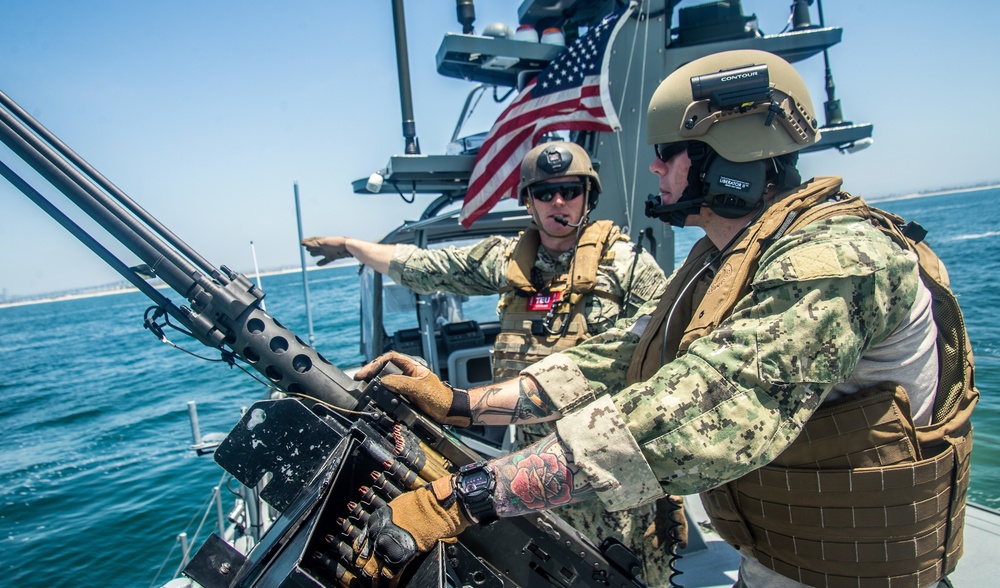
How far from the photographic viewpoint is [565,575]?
1865 millimetres

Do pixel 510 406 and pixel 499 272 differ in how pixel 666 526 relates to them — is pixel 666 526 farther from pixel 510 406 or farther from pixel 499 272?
pixel 499 272

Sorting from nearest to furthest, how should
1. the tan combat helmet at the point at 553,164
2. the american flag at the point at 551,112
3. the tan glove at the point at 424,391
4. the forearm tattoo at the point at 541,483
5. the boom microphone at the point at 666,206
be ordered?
the forearm tattoo at the point at 541,483 < the boom microphone at the point at 666,206 < the tan glove at the point at 424,391 < the tan combat helmet at the point at 553,164 < the american flag at the point at 551,112

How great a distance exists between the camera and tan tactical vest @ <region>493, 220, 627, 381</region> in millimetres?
3307

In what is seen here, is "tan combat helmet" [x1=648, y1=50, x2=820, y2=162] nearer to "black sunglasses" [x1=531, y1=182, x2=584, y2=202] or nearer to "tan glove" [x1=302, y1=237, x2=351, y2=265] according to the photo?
"black sunglasses" [x1=531, y1=182, x2=584, y2=202]

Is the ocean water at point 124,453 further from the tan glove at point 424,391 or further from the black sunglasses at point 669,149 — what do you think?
the black sunglasses at point 669,149

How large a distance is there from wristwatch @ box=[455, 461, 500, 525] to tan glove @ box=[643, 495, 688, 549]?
1.62 meters

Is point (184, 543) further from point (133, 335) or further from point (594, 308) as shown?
point (133, 335)

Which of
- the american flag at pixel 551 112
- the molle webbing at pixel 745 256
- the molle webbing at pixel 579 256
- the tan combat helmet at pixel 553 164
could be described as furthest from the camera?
the american flag at pixel 551 112

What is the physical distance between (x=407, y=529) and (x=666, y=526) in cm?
180

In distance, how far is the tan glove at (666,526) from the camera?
2.83 metres

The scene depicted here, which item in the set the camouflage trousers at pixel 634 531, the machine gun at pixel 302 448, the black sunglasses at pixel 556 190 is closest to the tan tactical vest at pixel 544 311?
the black sunglasses at pixel 556 190

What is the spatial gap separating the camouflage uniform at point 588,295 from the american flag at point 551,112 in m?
1.84

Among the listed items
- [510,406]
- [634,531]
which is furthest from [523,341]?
[510,406]

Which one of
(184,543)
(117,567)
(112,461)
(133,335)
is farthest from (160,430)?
(133,335)
